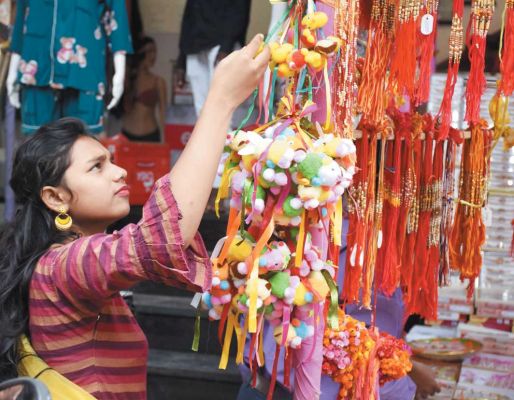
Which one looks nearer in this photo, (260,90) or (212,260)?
(212,260)

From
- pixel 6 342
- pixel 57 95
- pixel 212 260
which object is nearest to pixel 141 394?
pixel 6 342

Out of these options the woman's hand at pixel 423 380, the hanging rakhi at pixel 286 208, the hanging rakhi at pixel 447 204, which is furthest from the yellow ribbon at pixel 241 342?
the woman's hand at pixel 423 380

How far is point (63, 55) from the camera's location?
3820mm

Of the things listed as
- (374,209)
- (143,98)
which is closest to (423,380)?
(374,209)

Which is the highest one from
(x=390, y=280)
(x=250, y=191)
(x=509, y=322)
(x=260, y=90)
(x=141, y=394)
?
(x=260, y=90)

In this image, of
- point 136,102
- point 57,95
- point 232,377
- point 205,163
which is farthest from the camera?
point 136,102

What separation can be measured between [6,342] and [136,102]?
3.43 metres

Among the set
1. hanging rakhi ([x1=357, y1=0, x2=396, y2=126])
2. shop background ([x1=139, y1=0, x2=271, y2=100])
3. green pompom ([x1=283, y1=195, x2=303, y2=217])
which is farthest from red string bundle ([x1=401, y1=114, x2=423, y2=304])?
shop background ([x1=139, y1=0, x2=271, y2=100])

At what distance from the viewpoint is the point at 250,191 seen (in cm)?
140

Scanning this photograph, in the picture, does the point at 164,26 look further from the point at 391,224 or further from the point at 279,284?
the point at 279,284

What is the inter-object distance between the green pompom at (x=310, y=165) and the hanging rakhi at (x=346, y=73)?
27cm

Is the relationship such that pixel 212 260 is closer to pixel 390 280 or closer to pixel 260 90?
pixel 260 90

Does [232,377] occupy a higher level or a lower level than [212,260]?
lower

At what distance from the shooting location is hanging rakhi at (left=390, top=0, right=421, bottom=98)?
5.81 feet
